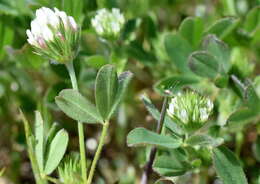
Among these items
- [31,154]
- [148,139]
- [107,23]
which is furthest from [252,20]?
[31,154]

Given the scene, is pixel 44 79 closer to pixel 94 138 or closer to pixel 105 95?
pixel 94 138

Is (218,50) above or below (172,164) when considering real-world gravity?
above

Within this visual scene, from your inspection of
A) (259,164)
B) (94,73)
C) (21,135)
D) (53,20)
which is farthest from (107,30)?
(259,164)

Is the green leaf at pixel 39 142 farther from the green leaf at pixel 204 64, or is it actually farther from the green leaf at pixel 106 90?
the green leaf at pixel 204 64

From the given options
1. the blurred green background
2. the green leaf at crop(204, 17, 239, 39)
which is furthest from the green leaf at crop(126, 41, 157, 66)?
the green leaf at crop(204, 17, 239, 39)

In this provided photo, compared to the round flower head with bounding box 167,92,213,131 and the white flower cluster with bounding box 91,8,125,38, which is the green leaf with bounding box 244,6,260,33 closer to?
the white flower cluster with bounding box 91,8,125,38

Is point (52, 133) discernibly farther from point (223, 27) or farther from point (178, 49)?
point (223, 27)

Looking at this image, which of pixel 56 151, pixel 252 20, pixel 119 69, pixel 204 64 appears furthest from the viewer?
pixel 252 20
